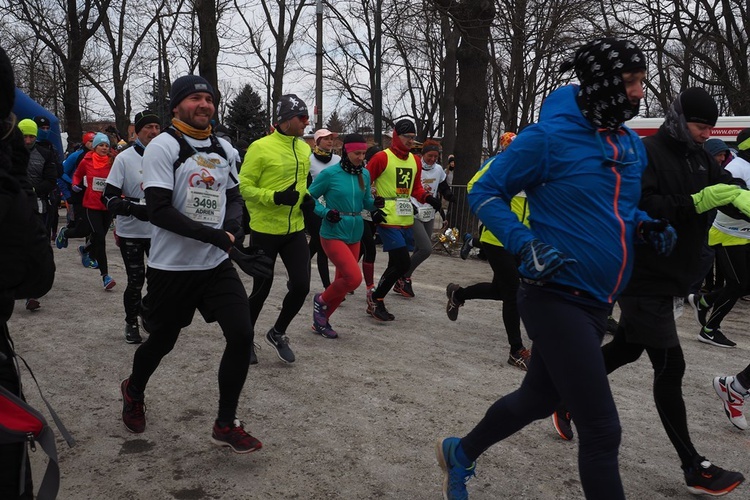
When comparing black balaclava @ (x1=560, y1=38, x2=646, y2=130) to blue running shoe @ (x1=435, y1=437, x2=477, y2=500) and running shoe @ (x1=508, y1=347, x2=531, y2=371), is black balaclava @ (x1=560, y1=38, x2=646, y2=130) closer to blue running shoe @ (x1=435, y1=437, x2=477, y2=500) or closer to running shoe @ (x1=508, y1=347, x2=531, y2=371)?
blue running shoe @ (x1=435, y1=437, x2=477, y2=500)

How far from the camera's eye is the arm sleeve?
11.1 ft

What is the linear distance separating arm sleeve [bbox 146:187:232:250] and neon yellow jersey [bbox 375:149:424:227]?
3.92 metres

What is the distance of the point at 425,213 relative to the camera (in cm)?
809

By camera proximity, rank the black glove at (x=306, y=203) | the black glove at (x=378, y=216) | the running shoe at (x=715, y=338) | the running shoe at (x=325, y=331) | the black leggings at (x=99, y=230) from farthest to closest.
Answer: the black leggings at (x=99, y=230) → the black glove at (x=378, y=216) → the running shoe at (x=715, y=338) → the running shoe at (x=325, y=331) → the black glove at (x=306, y=203)

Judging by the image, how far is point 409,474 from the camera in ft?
11.2

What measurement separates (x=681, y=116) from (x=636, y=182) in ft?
3.04

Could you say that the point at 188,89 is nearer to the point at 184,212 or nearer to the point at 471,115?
the point at 184,212

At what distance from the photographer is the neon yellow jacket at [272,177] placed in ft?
16.9

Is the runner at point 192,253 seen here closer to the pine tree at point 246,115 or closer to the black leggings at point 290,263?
the black leggings at point 290,263

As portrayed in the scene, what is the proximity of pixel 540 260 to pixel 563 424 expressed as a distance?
182 cm

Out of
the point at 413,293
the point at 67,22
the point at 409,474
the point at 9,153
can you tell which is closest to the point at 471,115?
the point at 413,293

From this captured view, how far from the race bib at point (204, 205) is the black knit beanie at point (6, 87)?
5.19 ft

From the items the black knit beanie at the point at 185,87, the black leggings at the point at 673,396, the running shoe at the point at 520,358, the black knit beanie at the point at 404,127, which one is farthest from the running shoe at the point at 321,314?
the black leggings at the point at 673,396

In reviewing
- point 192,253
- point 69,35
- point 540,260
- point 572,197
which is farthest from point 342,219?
point 69,35
